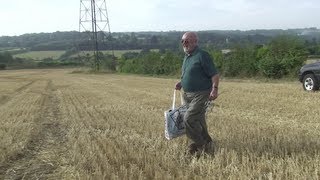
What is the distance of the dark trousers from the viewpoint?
9.17 meters

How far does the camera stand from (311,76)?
2167 cm

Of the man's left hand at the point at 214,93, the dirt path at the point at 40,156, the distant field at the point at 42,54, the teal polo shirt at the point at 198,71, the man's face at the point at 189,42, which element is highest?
the man's face at the point at 189,42

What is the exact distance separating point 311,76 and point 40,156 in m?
14.5

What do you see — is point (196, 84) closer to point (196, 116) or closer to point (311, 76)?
point (196, 116)

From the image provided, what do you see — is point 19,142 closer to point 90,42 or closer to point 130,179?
point 130,179

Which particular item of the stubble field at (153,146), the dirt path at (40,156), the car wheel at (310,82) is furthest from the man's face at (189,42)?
the car wheel at (310,82)

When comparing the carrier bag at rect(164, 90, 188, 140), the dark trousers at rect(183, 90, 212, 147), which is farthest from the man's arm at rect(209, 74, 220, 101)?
the carrier bag at rect(164, 90, 188, 140)

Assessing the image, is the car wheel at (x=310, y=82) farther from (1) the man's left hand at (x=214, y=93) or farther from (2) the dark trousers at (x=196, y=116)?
(1) the man's left hand at (x=214, y=93)

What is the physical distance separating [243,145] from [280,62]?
98.5ft

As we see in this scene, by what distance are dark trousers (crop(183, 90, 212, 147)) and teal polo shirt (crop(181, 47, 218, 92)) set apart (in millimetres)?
125

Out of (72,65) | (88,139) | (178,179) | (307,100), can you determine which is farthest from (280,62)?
(72,65)

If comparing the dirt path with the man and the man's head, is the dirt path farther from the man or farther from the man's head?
the man's head

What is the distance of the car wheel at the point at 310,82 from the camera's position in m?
21.5

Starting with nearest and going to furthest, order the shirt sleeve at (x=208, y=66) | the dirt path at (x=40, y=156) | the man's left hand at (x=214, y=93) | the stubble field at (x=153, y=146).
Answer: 1. the stubble field at (x=153, y=146)
2. the dirt path at (x=40, y=156)
3. the man's left hand at (x=214, y=93)
4. the shirt sleeve at (x=208, y=66)
